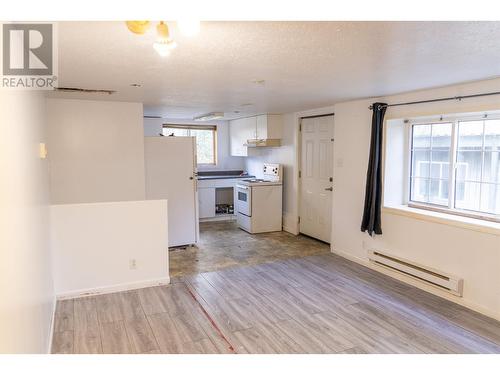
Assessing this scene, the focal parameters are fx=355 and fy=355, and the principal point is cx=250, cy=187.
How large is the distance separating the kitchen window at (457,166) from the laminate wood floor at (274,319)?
101 centimetres

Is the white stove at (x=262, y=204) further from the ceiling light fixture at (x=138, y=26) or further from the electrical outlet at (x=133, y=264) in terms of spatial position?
the ceiling light fixture at (x=138, y=26)

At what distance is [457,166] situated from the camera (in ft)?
12.3

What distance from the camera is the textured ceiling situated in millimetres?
1889

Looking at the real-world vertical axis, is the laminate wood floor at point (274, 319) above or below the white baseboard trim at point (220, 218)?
below

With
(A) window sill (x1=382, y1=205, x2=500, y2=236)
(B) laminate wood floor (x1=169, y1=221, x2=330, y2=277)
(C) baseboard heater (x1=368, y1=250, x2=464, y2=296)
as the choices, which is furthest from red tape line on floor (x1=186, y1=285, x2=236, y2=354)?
(A) window sill (x1=382, y1=205, x2=500, y2=236)

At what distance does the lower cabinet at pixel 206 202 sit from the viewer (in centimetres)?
722

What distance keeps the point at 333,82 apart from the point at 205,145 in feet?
16.5

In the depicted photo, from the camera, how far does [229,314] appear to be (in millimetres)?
3311

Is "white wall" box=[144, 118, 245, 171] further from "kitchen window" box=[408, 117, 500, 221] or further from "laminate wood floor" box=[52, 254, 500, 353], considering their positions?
"kitchen window" box=[408, 117, 500, 221]

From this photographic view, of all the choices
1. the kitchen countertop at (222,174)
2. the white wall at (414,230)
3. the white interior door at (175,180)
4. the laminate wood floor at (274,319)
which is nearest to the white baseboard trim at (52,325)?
the laminate wood floor at (274,319)

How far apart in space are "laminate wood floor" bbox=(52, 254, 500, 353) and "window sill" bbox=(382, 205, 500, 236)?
0.78 meters

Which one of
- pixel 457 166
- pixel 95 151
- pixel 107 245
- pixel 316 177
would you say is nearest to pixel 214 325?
pixel 107 245

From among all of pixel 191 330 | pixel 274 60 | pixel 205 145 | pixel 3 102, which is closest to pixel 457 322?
pixel 191 330

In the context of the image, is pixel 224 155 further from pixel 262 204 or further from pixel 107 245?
pixel 107 245
